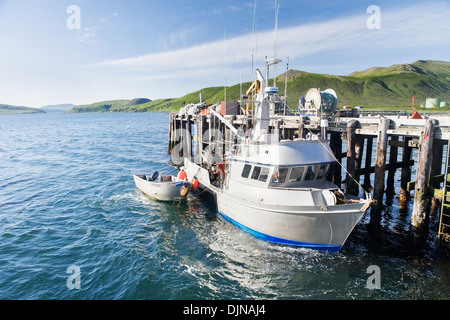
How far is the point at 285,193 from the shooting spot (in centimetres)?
1236

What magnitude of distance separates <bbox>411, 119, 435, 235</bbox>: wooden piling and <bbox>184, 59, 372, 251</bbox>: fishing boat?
2.16m

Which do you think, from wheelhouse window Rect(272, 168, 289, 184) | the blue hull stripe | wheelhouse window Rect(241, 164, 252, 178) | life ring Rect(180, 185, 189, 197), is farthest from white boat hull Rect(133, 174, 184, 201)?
wheelhouse window Rect(272, 168, 289, 184)

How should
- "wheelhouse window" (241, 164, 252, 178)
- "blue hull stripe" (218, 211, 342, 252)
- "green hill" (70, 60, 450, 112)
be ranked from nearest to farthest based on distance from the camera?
"blue hull stripe" (218, 211, 342, 252), "wheelhouse window" (241, 164, 252, 178), "green hill" (70, 60, 450, 112)

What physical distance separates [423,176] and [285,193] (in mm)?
5792

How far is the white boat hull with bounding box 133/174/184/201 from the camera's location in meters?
18.0

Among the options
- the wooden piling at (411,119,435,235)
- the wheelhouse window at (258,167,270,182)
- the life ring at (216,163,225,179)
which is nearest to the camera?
the wooden piling at (411,119,435,235)

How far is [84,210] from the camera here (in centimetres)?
1762

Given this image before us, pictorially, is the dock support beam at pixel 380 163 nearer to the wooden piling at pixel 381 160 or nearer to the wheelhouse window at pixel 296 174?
the wooden piling at pixel 381 160

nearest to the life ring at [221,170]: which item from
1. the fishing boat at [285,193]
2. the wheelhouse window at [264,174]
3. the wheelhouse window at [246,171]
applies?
the fishing boat at [285,193]

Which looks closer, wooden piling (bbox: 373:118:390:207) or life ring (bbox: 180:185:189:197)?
wooden piling (bbox: 373:118:390:207)

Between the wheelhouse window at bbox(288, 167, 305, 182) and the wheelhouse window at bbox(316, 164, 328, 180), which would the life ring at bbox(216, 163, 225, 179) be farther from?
the wheelhouse window at bbox(316, 164, 328, 180)

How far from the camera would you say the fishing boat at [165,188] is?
→ 17938 millimetres

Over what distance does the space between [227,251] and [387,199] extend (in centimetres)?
1202

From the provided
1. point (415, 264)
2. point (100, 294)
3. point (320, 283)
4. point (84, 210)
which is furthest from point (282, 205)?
point (84, 210)
